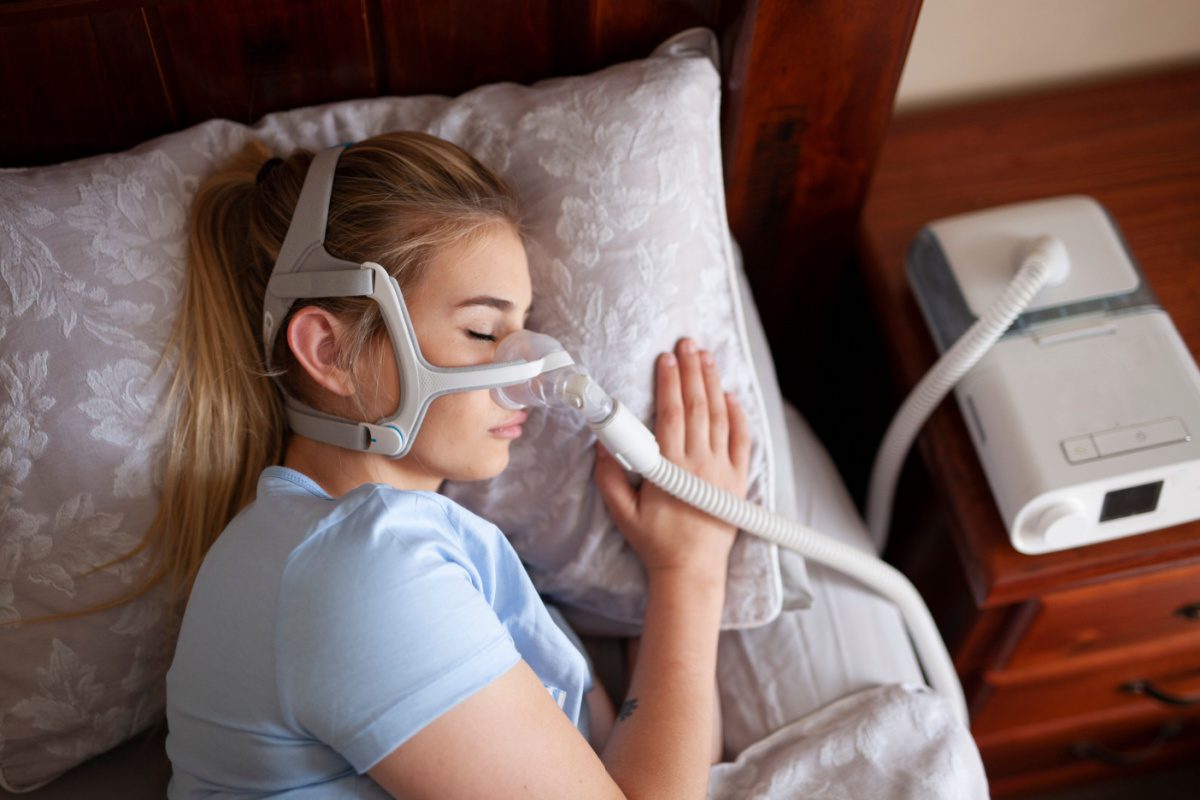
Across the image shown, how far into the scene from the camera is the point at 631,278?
3.57ft

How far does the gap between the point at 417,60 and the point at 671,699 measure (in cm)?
76

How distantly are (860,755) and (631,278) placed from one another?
540 millimetres

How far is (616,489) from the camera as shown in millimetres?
1105

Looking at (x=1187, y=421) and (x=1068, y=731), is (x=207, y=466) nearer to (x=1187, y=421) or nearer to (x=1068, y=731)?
(x=1187, y=421)

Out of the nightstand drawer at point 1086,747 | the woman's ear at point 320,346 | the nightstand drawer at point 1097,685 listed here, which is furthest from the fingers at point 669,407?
the nightstand drawer at point 1086,747

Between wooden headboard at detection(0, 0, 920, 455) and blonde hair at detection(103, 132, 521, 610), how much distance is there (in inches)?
6.4

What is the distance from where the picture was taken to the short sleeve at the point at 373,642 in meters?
0.79

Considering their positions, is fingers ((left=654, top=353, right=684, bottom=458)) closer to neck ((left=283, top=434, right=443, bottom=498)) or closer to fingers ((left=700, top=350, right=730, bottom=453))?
fingers ((left=700, top=350, right=730, bottom=453))

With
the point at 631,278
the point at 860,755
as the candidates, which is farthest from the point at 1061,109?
the point at 860,755

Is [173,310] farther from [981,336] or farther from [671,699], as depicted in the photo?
[981,336]

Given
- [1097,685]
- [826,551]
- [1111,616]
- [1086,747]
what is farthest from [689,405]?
[1086,747]

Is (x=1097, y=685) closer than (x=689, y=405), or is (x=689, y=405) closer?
(x=689, y=405)

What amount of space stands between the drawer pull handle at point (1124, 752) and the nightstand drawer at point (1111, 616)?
0.29m

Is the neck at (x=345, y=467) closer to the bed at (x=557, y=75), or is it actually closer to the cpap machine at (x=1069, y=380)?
the bed at (x=557, y=75)
